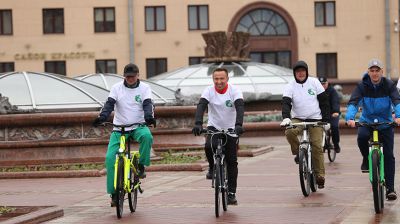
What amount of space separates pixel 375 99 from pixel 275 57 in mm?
46413

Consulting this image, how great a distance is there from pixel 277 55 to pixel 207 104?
4622 centimetres

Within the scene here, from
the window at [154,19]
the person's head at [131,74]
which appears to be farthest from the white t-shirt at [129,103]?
the window at [154,19]

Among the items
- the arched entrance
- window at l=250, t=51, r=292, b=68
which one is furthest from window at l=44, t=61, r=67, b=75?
window at l=250, t=51, r=292, b=68

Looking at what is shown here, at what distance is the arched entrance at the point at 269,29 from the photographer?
2270 inches

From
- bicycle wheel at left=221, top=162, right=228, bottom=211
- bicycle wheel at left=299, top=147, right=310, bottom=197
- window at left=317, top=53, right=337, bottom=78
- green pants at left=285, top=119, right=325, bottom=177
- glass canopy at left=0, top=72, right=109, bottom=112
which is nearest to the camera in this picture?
Result: bicycle wheel at left=221, top=162, right=228, bottom=211

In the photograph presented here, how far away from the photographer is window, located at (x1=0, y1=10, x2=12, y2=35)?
57938 millimetres

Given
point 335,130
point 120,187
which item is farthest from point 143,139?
point 335,130

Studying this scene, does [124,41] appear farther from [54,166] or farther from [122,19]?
[54,166]

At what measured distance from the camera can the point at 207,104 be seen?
41.0 ft

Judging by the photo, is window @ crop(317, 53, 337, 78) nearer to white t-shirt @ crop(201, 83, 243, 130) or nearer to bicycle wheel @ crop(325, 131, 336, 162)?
bicycle wheel @ crop(325, 131, 336, 162)

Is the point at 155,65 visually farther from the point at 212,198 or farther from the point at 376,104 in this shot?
the point at 376,104

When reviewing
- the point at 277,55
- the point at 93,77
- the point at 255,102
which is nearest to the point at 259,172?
the point at 93,77

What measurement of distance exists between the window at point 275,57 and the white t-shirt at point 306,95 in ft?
145

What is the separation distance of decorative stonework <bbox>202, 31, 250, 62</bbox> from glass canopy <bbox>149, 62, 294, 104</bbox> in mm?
329
